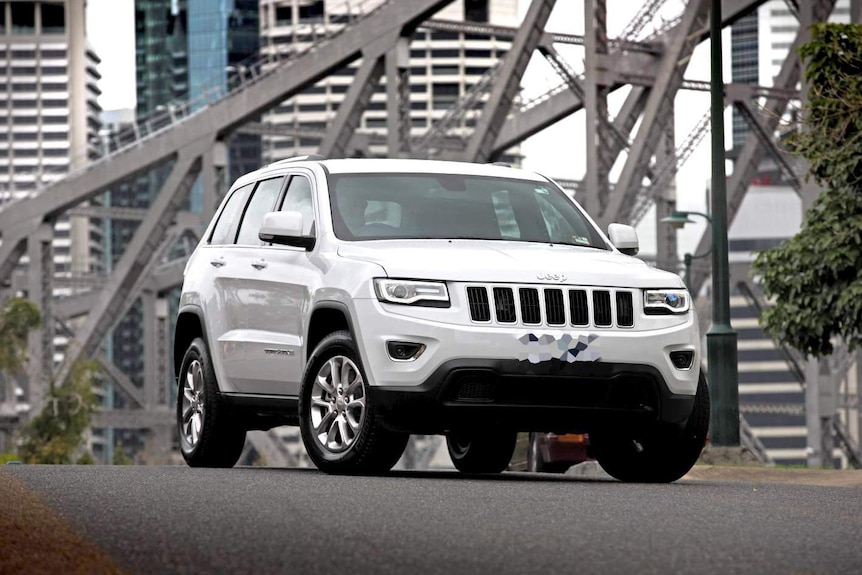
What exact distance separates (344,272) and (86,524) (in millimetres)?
3513

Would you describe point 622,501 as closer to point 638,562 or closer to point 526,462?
point 638,562

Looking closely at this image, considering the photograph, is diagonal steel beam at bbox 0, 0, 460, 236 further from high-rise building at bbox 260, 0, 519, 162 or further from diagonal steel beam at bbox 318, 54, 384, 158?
high-rise building at bbox 260, 0, 519, 162

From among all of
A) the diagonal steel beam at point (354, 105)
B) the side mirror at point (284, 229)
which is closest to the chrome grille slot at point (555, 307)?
the side mirror at point (284, 229)

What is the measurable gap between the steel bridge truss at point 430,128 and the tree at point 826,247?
12.5m

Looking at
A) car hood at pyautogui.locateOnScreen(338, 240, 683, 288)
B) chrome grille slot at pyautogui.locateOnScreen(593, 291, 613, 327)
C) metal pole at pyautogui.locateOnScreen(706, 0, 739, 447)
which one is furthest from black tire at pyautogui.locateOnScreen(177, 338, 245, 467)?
metal pole at pyautogui.locateOnScreen(706, 0, 739, 447)

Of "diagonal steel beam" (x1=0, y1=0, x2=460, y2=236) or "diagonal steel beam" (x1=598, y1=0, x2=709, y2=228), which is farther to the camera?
"diagonal steel beam" (x1=0, y1=0, x2=460, y2=236)

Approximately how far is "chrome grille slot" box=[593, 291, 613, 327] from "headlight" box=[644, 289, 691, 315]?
282 mm

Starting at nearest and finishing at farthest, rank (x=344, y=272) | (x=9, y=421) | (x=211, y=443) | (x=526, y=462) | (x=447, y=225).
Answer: (x=344, y=272), (x=447, y=225), (x=211, y=443), (x=526, y=462), (x=9, y=421)

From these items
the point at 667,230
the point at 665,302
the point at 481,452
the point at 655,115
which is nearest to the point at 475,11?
the point at 667,230

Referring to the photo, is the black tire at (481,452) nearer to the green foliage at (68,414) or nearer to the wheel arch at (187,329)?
the wheel arch at (187,329)

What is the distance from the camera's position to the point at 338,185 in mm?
12023

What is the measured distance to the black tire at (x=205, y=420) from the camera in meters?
12.6

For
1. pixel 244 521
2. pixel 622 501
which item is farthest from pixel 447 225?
pixel 244 521

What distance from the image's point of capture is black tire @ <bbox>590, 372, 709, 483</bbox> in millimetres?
11320
